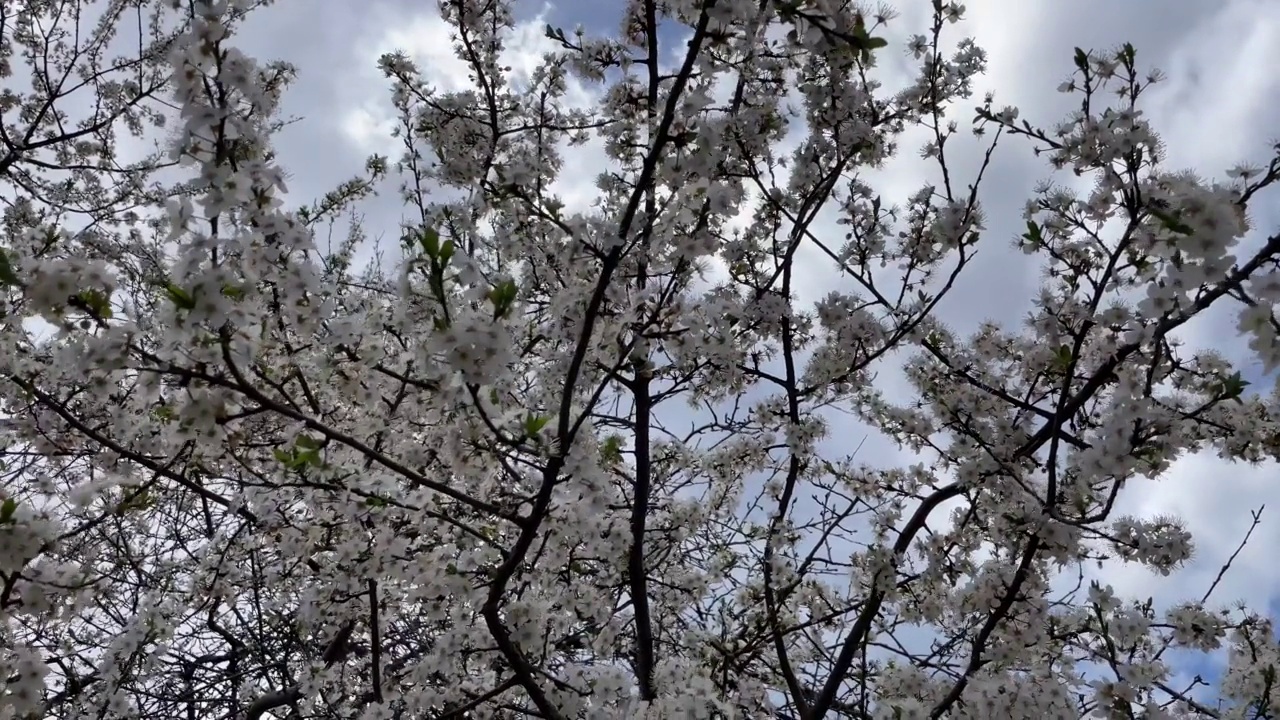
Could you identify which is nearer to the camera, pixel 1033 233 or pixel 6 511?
pixel 6 511

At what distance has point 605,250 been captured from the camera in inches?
100

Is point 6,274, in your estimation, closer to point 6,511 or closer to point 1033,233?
point 6,511

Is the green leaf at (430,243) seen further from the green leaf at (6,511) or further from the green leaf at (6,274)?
the green leaf at (6,511)

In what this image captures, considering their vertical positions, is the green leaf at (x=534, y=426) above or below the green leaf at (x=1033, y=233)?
below

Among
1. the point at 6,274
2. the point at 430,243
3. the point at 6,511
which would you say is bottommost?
the point at 6,511

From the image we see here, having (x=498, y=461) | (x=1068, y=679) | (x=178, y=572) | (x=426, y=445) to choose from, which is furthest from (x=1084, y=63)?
(x=178, y=572)

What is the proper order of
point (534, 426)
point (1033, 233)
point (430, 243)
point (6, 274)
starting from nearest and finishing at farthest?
point (6, 274) → point (430, 243) → point (534, 426) → point (1033, 233)

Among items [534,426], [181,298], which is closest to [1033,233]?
[534,426]

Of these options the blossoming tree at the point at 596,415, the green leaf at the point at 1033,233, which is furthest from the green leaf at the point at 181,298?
the green leaf at the point at 1033,233

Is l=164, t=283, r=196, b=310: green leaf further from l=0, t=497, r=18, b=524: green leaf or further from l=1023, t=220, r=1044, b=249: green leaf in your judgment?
l=1023, t=220, r=1044, b=249: green leaf

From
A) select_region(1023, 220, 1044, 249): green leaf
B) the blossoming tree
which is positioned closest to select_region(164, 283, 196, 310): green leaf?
the blossoming tree

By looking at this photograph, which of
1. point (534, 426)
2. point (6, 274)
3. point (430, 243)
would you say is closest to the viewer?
point (6, 274)

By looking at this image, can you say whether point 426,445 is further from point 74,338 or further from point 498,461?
point 74,338

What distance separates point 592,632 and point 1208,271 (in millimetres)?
3288
